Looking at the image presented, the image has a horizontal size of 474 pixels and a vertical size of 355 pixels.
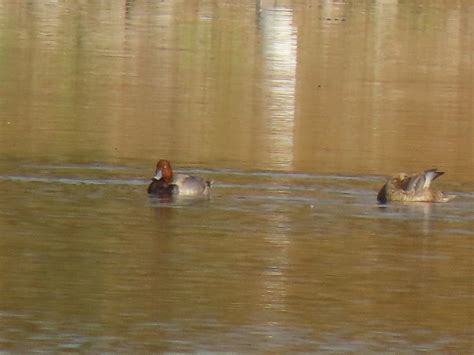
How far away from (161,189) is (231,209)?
85 centimetres

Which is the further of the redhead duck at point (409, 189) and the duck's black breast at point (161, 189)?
the redhead duck at point (409, 189)

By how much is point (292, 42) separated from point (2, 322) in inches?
1129

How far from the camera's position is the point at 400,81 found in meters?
29.4

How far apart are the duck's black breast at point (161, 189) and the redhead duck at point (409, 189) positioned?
1.87m

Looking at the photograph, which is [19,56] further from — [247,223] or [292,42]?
[247,223]

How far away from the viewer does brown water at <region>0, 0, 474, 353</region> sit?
401 inches

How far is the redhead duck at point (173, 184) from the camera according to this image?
49.3 feet

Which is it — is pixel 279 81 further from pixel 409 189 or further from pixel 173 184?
pixel 173 184

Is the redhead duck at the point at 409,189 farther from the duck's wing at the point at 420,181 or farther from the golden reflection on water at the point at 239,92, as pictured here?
the golden reflection on water at the point at 239,92

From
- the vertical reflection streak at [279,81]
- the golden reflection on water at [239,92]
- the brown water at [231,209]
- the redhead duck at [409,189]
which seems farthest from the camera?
the vertical reflection streak at [279,81]

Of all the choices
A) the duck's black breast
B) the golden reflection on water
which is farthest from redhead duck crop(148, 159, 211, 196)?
the golden reflection on water

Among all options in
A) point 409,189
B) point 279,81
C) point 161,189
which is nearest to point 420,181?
point 409,189

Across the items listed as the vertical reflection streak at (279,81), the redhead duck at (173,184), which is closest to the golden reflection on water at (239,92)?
the vertical reflection streak at (279,81)

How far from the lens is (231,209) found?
1448 cm
